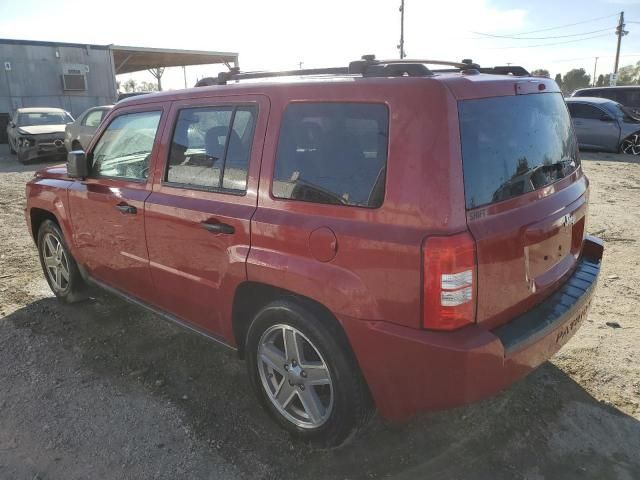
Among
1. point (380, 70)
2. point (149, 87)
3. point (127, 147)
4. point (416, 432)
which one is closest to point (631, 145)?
point (416, 432)

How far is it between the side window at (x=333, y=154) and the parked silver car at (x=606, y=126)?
1303cm

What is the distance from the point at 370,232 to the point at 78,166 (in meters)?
2.68

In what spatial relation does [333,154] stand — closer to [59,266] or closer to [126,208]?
[126,208]

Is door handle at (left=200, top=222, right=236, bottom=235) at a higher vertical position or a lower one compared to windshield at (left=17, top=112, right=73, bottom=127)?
lower

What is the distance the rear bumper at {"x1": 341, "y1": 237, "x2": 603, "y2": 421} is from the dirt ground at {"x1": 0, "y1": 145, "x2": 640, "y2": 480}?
1.80ft

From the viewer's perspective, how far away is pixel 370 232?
6.93 ft

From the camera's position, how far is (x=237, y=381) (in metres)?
3.29

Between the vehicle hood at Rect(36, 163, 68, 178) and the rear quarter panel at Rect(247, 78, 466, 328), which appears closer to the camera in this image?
the rear quarter panel at Rect(247, 78, 466, 328)

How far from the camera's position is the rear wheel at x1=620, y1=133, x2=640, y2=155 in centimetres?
1352

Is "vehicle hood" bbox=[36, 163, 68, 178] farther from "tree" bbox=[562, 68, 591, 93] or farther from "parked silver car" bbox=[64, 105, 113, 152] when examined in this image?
"tree" bbox=[562, 68, 591, 93]

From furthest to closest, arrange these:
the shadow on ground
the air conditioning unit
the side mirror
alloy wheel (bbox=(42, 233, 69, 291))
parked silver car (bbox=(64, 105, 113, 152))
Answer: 1. the air conditioning unit
2. parked silver car (bbox=(64, 105, 113, 152))
3. alloy wheel (bbox=(42, 233, 69, 291))
4. the side mirror
5. the shadow on ground

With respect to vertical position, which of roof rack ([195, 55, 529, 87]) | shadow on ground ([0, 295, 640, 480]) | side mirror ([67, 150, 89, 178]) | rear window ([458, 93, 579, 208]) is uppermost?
roof rack ([195, 55, 529, 87])

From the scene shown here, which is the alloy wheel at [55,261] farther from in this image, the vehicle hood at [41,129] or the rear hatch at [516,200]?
the vehicle hood at [41,129]

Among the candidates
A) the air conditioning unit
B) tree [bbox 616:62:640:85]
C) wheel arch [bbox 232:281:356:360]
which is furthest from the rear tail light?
tree [bbox 616:62:640:85]
